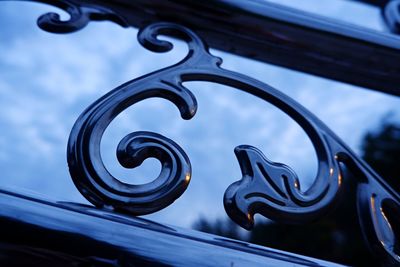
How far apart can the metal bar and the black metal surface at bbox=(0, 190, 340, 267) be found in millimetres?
332

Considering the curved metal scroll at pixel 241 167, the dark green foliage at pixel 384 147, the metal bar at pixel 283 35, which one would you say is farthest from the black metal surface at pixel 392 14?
the dark green foliage at pixel 384 147

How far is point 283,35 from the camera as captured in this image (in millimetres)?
694

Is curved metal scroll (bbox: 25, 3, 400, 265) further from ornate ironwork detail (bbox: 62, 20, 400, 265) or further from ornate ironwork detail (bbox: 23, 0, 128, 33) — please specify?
ornate ironwork detail (bbox: 23, 0, 128, 33)

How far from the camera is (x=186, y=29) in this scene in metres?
0.66

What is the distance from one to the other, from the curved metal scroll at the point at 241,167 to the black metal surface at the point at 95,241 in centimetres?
4

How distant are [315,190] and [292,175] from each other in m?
0.04

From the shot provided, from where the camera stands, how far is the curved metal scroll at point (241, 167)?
46 cm

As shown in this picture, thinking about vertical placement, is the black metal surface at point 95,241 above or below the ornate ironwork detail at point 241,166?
below

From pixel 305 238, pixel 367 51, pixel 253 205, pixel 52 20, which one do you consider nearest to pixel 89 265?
pixel 253 205

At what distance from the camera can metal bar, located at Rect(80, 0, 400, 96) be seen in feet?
2.21

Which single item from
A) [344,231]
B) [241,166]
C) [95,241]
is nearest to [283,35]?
[241,166]

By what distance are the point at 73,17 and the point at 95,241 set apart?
343mm

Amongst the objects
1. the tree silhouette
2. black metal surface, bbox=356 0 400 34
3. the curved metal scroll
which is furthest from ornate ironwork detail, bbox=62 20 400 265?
the tree silhouette

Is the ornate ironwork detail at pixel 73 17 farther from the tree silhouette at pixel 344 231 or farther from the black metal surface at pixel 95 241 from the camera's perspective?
the tree silhouette at pixel 344 231
